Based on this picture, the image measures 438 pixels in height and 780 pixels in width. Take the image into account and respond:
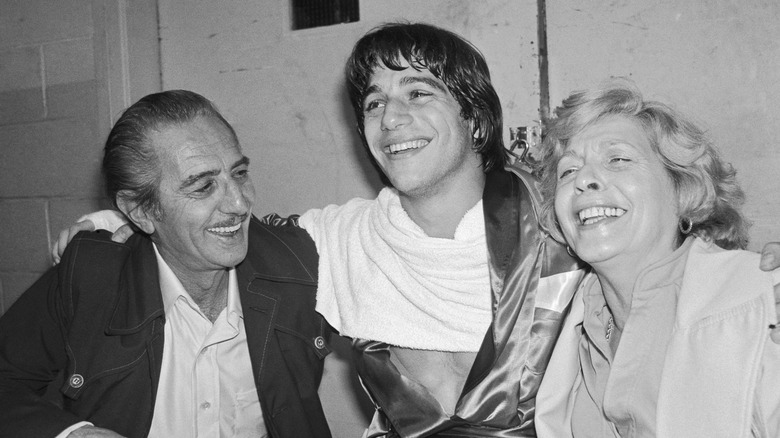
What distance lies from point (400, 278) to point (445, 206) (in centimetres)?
23

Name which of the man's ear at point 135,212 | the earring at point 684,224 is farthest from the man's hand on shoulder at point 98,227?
the earring at point 684,224

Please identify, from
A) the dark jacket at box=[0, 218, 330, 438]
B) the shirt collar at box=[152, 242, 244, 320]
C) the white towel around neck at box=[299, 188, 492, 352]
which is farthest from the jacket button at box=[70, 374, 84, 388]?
the white towel around neck at box=[299, 188, 492, 352]

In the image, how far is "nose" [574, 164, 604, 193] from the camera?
4.46 feet

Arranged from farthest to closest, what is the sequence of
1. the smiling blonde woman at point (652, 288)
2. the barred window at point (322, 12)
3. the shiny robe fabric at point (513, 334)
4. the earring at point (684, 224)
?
the barred window at point (322, 12)
the shiny robe fabric at point (513, 334)
the earring at point (684, 224)
the smiling blonde woman at point (652, 288)

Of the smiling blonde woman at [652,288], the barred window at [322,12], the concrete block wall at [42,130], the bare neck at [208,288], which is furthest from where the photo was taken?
the concrete block wall at [42,130]

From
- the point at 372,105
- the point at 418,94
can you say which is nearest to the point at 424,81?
the point at 418,94

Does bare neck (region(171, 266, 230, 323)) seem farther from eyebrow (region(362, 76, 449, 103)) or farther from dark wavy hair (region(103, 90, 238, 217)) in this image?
eyebrow (region(362, 76, 449, 103))

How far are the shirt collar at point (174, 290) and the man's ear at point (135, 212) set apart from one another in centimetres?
9

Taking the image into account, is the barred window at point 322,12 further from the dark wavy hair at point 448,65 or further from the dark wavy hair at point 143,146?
the dark wavy hair at point 143,146

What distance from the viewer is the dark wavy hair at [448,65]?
172cm

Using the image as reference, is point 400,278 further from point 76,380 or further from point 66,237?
point 66,237

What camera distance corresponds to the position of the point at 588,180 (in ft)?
4.49

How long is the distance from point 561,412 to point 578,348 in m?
0.15

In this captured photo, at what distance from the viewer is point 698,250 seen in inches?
50.9
